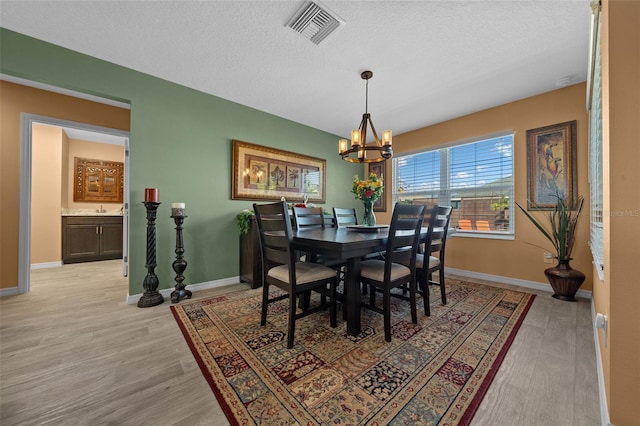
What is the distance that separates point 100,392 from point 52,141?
507cm

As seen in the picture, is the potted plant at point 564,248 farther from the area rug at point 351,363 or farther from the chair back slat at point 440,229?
the chair back slat at point 440,229

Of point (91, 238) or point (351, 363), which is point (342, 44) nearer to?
point (351, 363)

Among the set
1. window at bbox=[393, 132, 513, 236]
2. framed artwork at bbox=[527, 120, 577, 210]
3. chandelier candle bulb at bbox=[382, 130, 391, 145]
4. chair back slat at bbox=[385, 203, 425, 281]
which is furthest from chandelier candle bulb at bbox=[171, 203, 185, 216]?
framed artwork at bbox=[527, 120, 577, 210]

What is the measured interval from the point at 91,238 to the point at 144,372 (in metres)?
4.73

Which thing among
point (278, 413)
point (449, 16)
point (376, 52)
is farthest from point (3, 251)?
point (449, 16)

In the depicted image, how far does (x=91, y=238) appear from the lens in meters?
4.64

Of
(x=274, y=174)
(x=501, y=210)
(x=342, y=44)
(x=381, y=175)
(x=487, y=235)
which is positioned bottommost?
(x=487, y=235)

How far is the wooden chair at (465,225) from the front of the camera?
3810mm

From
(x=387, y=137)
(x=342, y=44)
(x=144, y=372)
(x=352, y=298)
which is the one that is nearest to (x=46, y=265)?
(x=144, y=372)

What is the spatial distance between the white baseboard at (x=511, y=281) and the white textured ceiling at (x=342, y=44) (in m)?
2.51

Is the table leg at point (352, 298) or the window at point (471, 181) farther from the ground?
the window at point (471, 181)

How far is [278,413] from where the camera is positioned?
3.72 ft

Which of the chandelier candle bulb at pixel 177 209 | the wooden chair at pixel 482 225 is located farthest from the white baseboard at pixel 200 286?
the wooden chair at pixel 482 225

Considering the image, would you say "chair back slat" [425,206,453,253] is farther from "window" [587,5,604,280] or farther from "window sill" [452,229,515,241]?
"window sill" [452,229,515,241]
